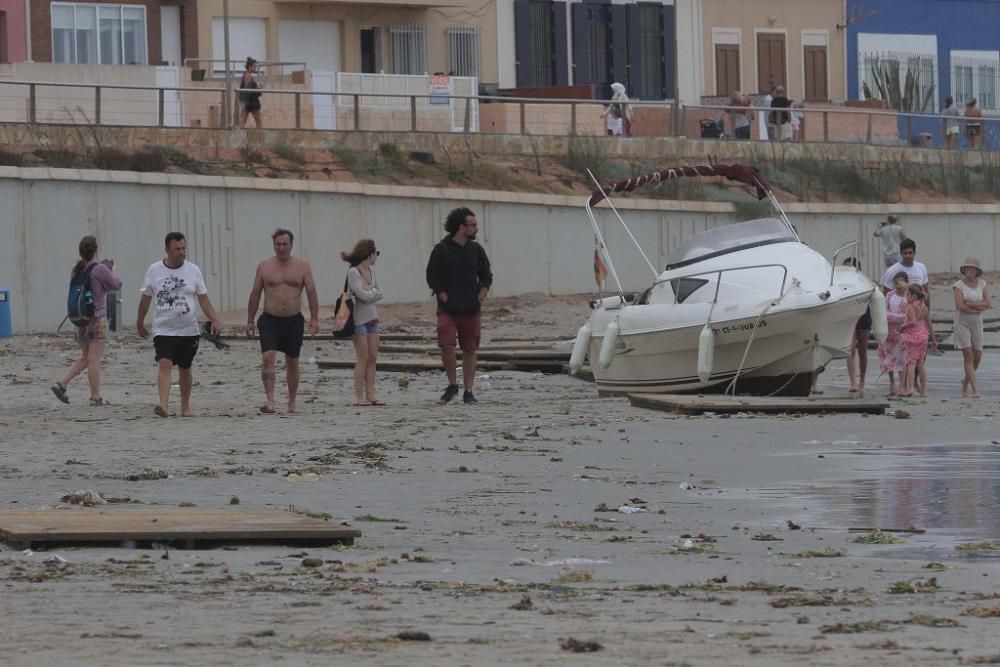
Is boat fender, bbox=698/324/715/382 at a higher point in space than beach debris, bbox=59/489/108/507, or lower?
higher

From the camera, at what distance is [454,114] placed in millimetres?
41906

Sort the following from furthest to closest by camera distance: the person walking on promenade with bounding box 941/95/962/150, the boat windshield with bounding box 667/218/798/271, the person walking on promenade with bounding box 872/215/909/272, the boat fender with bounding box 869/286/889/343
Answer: the person walking on promenade with bounding box 941/95/962/150, the person walking on promenade with bounding box 872/215/909/272, the boat windshield with bounding box 667/218/798/271, the boat fender with bounding box 869/286/889/343

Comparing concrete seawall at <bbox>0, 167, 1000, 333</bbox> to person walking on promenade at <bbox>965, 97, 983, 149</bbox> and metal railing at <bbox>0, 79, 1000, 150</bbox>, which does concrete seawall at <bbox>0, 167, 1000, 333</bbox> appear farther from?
person walking on promenade at <bbox>965, 97, 983, 149</bbox>

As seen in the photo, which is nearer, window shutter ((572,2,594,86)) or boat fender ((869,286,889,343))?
boat fender ((869,286,889,343))

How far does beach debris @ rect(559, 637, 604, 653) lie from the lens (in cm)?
726

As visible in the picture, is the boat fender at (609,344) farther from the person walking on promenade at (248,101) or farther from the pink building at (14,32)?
the pink building at (14,32)

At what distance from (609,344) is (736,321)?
59.4 inches

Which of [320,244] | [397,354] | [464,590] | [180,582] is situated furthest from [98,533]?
[320,244]

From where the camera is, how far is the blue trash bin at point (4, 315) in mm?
32406

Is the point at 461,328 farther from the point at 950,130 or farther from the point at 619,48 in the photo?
the point at 619,48

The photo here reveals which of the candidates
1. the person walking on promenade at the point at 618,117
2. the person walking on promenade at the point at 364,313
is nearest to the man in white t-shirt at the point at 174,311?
the person walking on promenade at the point at 364,313

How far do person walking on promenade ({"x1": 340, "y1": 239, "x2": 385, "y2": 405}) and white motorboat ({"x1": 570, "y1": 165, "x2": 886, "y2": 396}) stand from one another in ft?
9.22

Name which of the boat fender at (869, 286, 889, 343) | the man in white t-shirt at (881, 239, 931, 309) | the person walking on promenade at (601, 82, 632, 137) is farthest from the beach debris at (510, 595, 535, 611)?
the person walking on promenade at (601, 82, 632, 137)

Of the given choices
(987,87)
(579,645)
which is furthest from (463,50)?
(579,645)
